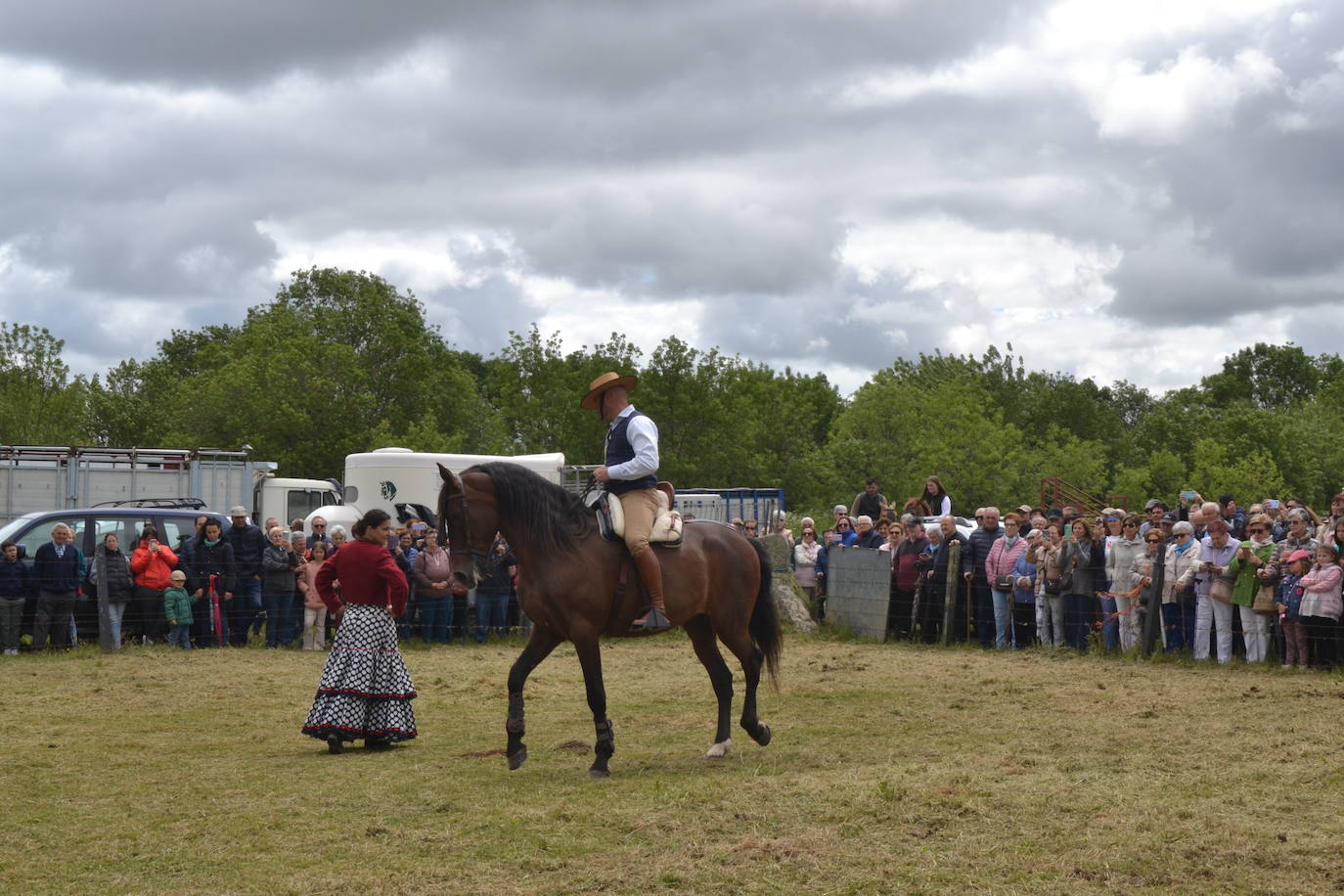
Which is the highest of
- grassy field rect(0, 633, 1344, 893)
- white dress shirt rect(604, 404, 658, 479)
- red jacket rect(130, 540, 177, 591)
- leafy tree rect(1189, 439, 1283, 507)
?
leafy tree rect(1189, 439, 1283, 507)

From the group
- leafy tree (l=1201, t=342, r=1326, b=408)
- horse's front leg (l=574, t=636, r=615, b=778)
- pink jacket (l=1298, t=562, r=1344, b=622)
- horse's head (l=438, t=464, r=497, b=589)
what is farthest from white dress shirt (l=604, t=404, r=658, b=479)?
leafy tree (l=1201, t=342, r=1326, b=408)

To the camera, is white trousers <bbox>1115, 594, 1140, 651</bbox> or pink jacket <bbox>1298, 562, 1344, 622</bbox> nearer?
pink jacket <bbox>1298, 562, 1344, 622</bbox>

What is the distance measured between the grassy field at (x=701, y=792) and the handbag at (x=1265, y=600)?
0.73 meters

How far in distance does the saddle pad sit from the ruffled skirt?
2.18 meters

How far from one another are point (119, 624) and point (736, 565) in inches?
392

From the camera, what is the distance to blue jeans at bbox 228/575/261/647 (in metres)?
17.7

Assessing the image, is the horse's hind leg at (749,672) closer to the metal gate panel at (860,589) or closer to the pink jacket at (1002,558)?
the pink jacket at (1002,558)

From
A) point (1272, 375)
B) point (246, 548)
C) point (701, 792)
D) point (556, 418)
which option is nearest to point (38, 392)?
point (556, 418)

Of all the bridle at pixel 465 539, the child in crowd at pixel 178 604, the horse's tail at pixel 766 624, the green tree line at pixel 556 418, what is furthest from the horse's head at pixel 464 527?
the green tree line at pixel 556 418

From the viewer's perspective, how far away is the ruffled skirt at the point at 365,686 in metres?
10.0

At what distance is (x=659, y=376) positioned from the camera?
46.8 metres

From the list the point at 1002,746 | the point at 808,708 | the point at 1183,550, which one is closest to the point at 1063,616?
the point at 1183,550

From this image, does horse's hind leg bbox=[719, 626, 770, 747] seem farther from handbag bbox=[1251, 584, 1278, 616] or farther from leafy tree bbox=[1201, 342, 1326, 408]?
leafy tree bbox=[1201, 342, 1326, 408]

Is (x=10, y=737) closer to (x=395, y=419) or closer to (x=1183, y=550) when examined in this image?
(x=1183, y=550)
